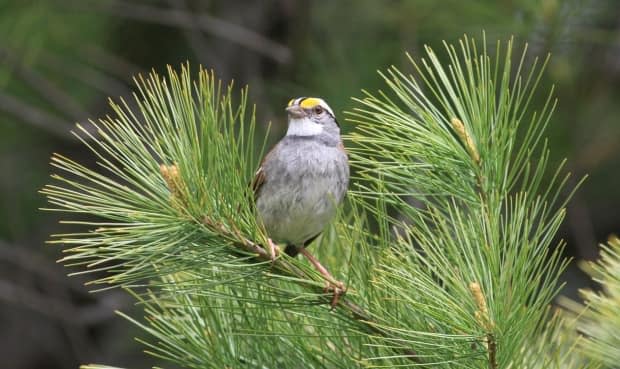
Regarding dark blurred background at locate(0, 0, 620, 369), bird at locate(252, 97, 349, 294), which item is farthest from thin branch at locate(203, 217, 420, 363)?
dark blurred background at locate(0, 0, 620, 369)

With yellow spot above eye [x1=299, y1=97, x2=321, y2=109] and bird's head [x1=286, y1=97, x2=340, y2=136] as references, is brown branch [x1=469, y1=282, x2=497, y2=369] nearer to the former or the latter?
bird's head [x1=286, y1=97, x2=340, y2=136]

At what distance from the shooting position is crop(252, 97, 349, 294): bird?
3.63 metres

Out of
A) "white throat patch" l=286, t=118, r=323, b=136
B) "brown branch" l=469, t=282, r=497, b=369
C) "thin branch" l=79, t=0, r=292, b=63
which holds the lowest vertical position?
"brown branch" l=469, t=282, r=497, b=369

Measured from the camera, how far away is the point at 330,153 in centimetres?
381

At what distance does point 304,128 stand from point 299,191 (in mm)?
501

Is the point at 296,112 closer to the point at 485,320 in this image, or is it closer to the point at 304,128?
the point at 304,128

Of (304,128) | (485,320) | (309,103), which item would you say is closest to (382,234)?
(485,320)

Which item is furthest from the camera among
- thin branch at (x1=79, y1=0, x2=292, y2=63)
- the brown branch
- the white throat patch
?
thin branch at (x1=79, y1=0, x2=292, y2=63)

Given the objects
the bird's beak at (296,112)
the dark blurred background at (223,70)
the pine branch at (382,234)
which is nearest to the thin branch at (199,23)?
the dark blurred background at (223,70)

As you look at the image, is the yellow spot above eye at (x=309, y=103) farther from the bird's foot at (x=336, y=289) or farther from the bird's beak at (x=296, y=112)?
the bird's foot at (x=336, y=289)

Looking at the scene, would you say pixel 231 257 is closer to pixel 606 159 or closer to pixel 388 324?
pixel 388 324

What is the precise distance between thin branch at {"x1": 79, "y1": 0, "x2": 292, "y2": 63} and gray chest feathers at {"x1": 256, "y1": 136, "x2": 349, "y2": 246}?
79.0 inches

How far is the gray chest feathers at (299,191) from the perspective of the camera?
3631mm

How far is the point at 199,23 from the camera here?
19.1ft
